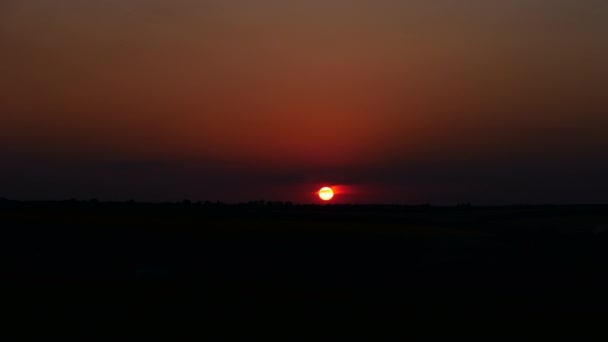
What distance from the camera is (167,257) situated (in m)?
35.7

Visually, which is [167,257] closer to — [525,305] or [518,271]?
[518,271]

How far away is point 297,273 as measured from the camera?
1234 inches

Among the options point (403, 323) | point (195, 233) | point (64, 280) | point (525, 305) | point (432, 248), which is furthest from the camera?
point (195, 233)

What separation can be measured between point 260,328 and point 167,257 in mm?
14761

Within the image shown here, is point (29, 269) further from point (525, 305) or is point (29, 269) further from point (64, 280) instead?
point (525, 305)

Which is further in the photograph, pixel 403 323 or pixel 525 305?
pixel 525 305

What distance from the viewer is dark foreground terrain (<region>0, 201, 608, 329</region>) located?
2370 cm

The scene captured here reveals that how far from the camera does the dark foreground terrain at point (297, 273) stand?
77.8ft

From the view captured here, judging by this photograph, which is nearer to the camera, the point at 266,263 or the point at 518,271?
the point at 518,271

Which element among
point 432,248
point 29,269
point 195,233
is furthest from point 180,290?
point 195,233

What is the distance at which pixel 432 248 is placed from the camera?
39625 mm

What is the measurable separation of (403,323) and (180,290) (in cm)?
768

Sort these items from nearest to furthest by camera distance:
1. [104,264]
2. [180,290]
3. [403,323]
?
[403,323]
[180,290]
[104,264]

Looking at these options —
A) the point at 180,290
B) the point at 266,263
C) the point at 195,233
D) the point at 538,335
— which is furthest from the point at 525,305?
the point at 195,233
